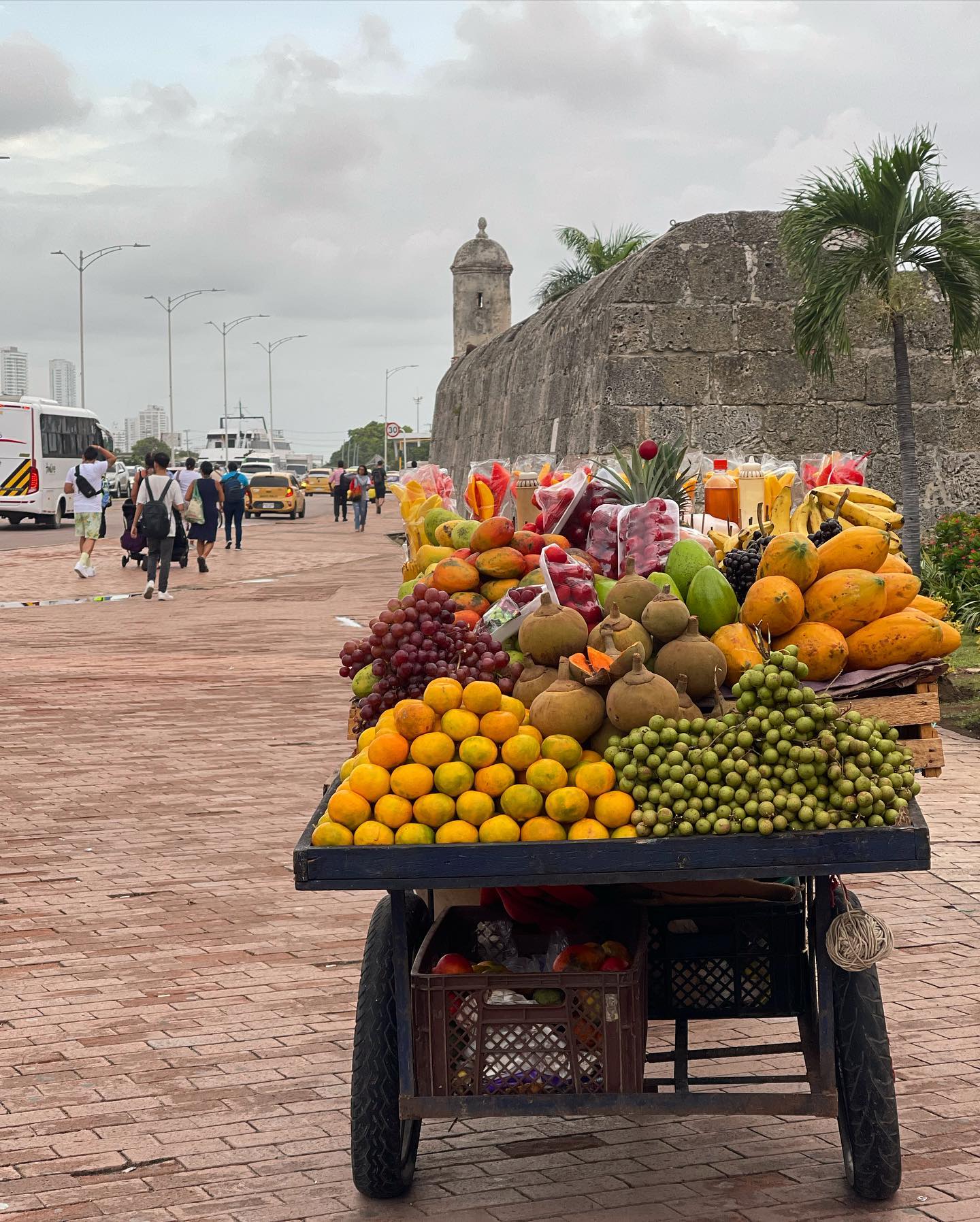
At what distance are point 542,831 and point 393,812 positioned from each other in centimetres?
35

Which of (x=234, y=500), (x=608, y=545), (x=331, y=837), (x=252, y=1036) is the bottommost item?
(x=252, y=1036)

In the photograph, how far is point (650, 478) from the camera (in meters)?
5.44

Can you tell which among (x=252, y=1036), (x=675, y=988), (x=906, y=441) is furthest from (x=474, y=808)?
(x=906, y=441)

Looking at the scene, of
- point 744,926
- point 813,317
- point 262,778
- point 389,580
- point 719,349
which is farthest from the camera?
point 389,580

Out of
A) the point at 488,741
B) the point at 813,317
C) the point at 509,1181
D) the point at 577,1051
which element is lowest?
Answer: the point at 509,1181

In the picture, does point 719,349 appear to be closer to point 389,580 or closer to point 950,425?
point 950,425

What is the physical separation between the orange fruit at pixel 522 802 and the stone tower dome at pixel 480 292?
3261 cm

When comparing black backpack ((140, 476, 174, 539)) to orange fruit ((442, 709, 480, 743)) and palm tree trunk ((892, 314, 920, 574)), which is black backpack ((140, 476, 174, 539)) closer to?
palm tree trunk ((892, 314, 920, 574))

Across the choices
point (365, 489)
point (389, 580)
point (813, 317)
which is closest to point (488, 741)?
point (813, 317)

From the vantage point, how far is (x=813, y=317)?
41.3ft

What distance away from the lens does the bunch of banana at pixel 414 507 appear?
6375mm

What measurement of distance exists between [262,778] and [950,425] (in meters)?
7.75

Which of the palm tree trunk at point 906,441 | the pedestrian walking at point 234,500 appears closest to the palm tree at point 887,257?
the palm tree trunk at point 906,441

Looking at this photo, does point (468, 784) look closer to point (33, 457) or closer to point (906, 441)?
point (906, 441)
